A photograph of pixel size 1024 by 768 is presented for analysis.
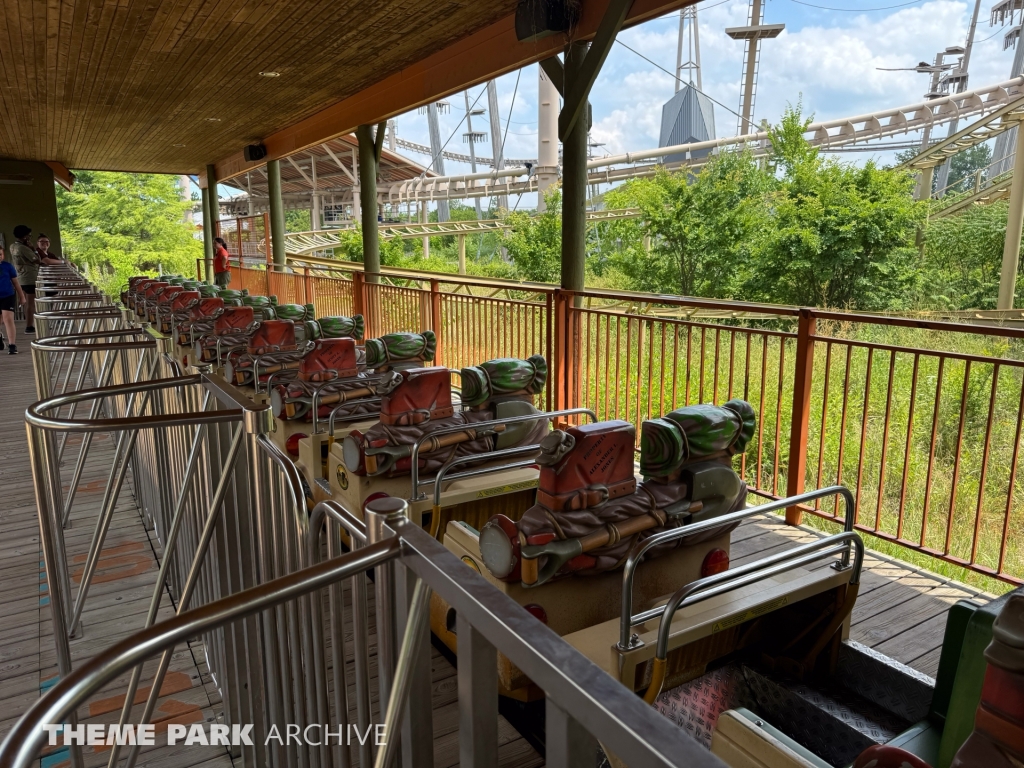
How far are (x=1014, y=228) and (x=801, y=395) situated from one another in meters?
14.1

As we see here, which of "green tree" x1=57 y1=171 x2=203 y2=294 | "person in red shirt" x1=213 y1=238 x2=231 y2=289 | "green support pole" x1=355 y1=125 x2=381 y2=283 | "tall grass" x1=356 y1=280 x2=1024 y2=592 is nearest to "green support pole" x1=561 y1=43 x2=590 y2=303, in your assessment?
"tall grass" x1=356 y1=280 x2=1024 y2=592

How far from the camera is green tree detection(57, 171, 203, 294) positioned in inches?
982

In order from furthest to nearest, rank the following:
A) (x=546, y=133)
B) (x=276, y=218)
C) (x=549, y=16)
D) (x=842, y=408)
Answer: (x=546, y=133) < (x=276, y=218) < (x=549, y=16) < (x=842, y=408)

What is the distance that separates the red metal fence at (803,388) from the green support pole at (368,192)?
554 millimetres

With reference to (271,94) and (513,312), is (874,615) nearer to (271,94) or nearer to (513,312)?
(513,312)

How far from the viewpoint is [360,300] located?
7535mm

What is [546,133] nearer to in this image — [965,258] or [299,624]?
[965,258]

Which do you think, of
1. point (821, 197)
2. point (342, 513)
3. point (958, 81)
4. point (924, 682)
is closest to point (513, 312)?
point (924, 682)

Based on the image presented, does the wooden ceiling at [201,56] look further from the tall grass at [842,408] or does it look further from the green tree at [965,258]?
the green tree at [965,258]

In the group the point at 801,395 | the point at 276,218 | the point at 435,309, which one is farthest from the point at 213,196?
the point at 801,395

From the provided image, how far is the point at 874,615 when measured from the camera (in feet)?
8.94

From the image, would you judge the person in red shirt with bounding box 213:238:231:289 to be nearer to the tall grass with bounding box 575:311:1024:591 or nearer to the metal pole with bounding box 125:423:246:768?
the tall grass with bounding box 575:311:1024:591

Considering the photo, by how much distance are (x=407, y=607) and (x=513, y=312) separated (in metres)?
4.34

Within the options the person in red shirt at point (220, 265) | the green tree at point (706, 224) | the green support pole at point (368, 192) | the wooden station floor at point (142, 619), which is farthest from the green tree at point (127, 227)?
the wooden station floor at point (142, 619)
